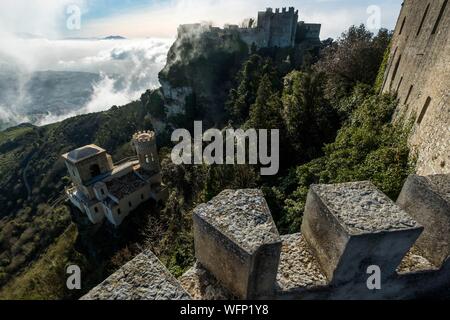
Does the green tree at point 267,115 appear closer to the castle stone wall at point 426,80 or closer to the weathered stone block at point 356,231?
the castle stone wall at point 426,80

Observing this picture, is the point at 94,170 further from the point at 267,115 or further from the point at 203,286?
the point at 203,286

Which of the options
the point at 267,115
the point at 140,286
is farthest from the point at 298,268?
the point at 267,115

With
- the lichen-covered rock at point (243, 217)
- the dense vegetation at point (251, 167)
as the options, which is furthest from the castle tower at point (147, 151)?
the lichen-covered rock at point (243, 217)

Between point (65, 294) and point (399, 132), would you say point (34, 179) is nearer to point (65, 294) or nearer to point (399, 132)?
point (65, 294)

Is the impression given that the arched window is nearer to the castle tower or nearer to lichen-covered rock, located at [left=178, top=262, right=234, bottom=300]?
the castle tower
